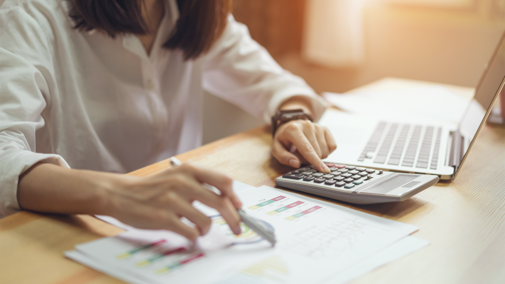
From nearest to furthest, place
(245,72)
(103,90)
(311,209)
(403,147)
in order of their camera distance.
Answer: (311,209) < (403,147) < (103,90) < (245,72)

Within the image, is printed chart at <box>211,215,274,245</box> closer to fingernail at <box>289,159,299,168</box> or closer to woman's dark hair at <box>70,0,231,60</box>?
fingernail at <box>289,159,299,168</box>

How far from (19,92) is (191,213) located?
0.37 m

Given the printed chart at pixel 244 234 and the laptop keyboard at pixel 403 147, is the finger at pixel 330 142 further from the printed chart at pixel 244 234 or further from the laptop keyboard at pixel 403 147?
the printed chart at pixel 244 234

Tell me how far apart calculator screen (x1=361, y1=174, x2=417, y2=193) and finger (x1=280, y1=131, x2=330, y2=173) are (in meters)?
0.09

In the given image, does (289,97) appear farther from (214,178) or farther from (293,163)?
(214,178)

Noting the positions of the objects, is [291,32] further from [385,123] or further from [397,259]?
[397,259]

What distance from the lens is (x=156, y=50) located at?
0.98 m

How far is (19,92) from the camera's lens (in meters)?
0.64

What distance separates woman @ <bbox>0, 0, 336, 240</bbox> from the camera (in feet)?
1.54

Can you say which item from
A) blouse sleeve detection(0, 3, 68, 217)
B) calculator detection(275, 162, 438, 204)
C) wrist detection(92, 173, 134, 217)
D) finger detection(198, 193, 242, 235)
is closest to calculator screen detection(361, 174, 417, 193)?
calculator detection(275, 162, 438, 204)

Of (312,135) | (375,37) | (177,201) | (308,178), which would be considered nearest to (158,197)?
(177,201)

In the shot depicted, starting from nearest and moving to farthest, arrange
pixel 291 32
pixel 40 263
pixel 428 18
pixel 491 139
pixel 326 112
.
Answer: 1. pixel 40 263
2. pixel 491 139
3. pixel 326 112
4. pixel 428 18
5. pixel 291 32

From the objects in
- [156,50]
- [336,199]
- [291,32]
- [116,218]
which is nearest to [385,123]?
[336,199]

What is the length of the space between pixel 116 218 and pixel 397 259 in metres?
0.30
